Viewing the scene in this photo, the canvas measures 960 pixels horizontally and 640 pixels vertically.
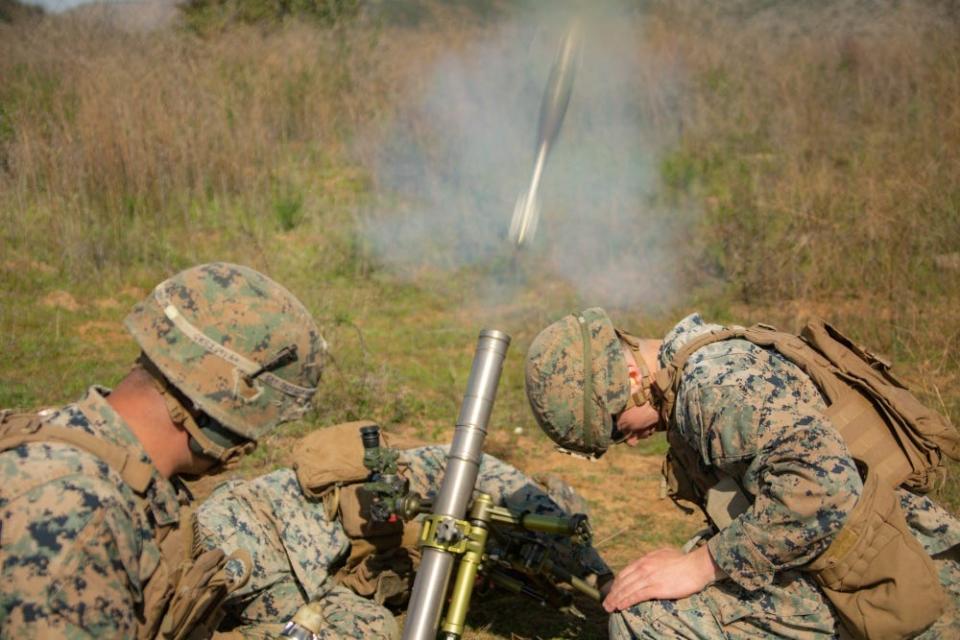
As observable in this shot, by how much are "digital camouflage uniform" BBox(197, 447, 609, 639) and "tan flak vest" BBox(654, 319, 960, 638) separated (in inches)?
57.8

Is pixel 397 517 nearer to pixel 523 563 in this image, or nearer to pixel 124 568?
pixel 523 563

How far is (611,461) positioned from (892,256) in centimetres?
369

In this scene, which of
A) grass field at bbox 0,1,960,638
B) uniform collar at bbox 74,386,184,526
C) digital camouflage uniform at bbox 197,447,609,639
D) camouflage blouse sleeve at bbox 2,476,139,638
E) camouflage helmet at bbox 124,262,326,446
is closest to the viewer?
camouflage blouse sleeve at bbox 2,476,139,638

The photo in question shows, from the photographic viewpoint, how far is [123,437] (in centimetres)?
266

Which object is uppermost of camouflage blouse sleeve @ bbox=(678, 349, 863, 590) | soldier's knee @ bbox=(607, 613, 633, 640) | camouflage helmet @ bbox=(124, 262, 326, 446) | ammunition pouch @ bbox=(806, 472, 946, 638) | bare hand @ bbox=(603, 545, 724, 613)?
camouflage helmet @ bbox=(124, 262, 326, 446)

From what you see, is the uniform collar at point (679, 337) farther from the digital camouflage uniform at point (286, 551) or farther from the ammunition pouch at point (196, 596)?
the ammunition pouch at point (196, 596)

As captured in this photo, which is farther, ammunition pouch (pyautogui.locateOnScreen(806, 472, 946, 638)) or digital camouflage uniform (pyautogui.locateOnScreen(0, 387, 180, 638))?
ammunition pouch (pyautogui.locateOnScreen(806, 472, 946, 638))

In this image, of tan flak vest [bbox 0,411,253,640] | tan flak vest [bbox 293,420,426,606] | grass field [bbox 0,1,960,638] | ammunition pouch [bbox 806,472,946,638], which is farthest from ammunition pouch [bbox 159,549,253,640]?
grass field [bbox 0,1,960,638]

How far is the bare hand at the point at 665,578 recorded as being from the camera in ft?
10.9

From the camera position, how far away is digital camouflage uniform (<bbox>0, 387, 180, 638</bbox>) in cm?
223

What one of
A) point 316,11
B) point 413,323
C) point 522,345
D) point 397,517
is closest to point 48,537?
point 397,517

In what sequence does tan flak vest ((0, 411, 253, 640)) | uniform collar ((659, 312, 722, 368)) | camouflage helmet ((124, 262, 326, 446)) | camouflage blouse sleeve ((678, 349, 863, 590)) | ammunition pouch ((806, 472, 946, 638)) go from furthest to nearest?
uniform collar ((659, 312, 722, 368)), ammunition pouch ((806, 472, 946, 638)), camouflage blouse sleeve ((678, 349, 863, 590)), camouflage helmet ((124, 262, 326, 446)), tan flak vest ((0, 411, 253, 640))

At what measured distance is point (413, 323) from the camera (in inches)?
349

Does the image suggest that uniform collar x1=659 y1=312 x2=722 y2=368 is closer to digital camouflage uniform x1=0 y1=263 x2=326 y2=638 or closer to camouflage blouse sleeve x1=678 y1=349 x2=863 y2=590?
camouflage blouse sleeve x1=678 y1=349 x2=863 y2=590
